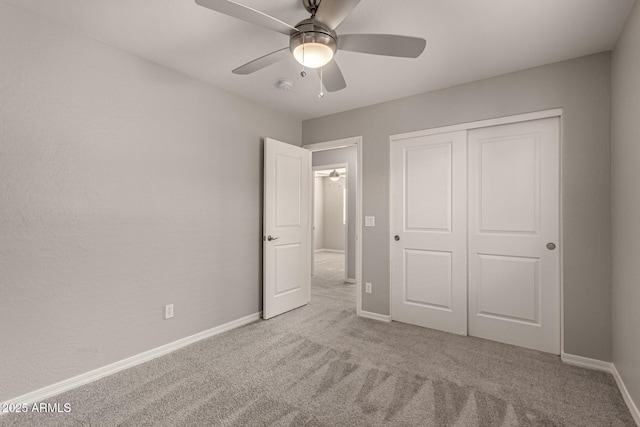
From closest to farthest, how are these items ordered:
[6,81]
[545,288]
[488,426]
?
[488,426]
[6,81]
[545,288]

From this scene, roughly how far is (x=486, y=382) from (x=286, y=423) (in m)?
1.44

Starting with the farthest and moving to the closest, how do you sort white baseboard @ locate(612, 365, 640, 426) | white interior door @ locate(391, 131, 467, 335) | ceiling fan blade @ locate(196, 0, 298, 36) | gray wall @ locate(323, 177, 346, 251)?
gray wall @ locate(323, 177, 346, 251) < white interior door @ locate(391, 131, 467, 335) < white baseboard @ locate(612, 365, 640, 426) < ceiling fan blade @ locate(196, 0, 298, 36)

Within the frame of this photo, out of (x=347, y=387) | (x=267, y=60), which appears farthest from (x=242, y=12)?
(x=347, y=387)

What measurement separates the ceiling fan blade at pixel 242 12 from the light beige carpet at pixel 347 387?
2.17m

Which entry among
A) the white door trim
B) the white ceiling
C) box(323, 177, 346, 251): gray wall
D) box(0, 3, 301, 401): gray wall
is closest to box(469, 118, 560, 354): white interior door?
the white door trim

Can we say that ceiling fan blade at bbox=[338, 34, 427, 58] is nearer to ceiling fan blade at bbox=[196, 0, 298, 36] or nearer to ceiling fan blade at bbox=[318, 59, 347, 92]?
ceiling fan blade at bbox=[318, 59, 347, 92]

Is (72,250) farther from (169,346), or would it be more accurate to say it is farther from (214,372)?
(214,372)

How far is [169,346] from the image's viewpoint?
105 inches

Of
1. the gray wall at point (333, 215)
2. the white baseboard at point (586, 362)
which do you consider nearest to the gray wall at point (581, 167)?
the white baseboard at point (586, 362)

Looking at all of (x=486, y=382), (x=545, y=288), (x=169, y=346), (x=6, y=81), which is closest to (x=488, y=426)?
(x=486, y=382)

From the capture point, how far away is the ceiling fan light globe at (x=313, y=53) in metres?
1.71

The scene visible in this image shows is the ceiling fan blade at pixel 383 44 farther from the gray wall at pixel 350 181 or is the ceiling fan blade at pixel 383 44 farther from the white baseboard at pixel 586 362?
the gray wall at pixel 350 181

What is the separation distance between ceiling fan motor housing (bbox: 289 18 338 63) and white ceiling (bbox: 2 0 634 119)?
0.96ft

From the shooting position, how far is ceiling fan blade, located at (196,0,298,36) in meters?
1.41
